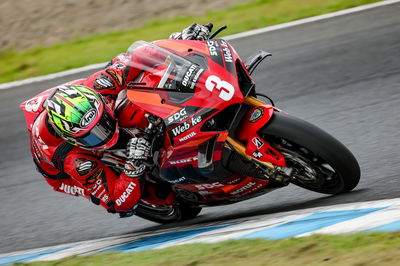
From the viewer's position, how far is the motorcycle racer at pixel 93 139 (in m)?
4.49

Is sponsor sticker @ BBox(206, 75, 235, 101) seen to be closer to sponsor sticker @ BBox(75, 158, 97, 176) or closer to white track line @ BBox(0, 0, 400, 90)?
sponsor sticker @ BBox(75, 158, 97, 176)

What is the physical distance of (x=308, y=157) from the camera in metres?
4.43

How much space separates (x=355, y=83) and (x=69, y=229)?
3214 mm

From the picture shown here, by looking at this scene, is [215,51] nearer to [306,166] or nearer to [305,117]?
[306,166]

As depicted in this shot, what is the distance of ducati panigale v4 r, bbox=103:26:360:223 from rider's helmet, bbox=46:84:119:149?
0.23 metres

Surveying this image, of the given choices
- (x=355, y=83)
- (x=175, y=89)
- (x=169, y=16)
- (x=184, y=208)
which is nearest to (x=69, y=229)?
(x=184, y=208)

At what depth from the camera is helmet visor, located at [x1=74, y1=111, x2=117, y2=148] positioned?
14.7ft

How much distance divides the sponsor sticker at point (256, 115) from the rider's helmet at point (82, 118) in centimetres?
92

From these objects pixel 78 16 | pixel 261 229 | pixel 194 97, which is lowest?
pixel 78 16

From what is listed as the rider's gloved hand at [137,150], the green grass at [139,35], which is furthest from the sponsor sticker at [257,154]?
the green grass at [139,35]

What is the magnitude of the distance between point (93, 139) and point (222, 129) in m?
0.85

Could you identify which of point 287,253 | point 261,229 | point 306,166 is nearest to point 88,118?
point 261,229

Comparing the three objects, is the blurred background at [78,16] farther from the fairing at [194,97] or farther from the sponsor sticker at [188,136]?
the sponsor sticker at [188,136]

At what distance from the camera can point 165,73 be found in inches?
174
